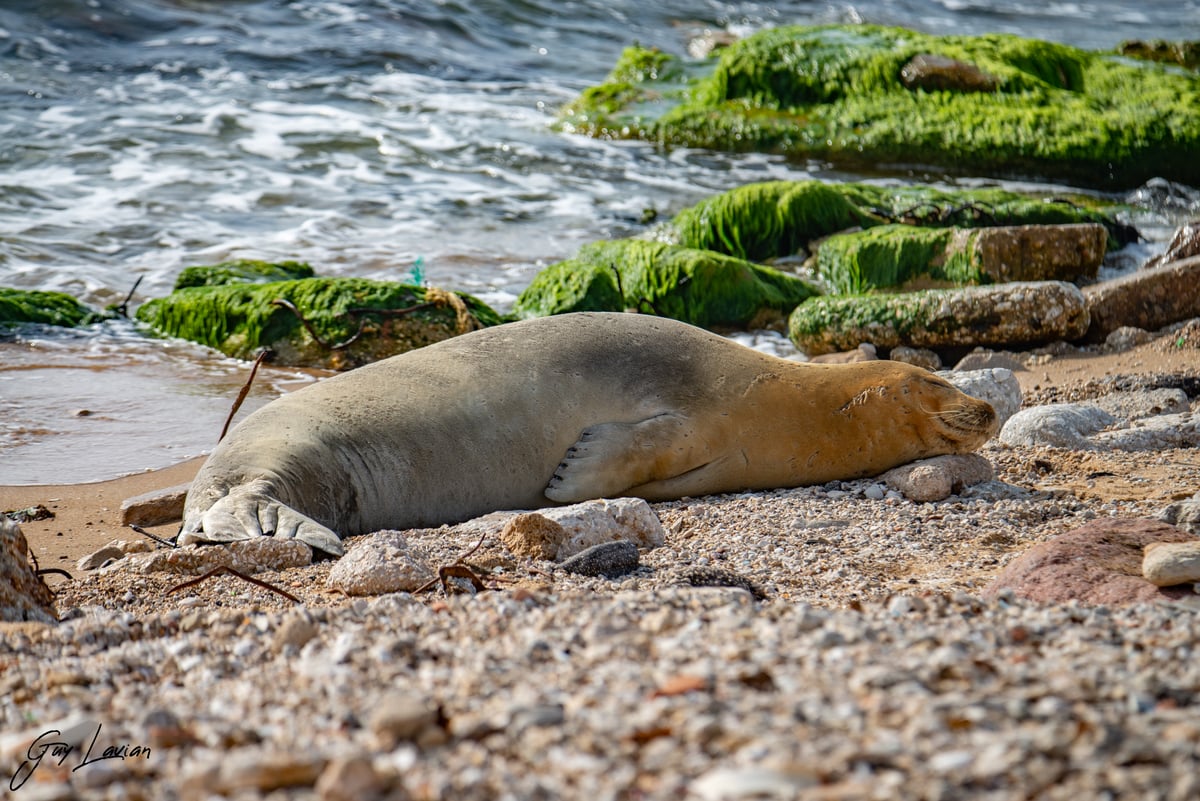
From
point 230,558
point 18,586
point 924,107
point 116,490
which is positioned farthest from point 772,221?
point 18,586

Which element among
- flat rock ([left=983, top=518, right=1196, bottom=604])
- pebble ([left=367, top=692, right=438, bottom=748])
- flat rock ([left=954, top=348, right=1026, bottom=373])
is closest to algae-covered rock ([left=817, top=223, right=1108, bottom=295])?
flat rock ([left=954, top=348, right=1026, bottom=373])

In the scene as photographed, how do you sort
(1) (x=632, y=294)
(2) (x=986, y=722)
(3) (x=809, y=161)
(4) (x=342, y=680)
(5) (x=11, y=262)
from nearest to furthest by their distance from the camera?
1. (2) (x=986, y=722)
2. (4) (x=342, y=680)
3. (1) (x=632, y=294)
4. (5) (x=11, y=262)
5. (3) (x=809, y=161)

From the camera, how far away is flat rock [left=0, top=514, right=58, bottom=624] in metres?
3.04

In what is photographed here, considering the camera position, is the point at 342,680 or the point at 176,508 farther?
the point at 176,508

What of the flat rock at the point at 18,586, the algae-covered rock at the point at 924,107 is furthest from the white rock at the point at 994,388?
the algae-covered rock at the point at 924,107

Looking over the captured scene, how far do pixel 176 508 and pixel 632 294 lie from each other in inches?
165

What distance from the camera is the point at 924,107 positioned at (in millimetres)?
13180

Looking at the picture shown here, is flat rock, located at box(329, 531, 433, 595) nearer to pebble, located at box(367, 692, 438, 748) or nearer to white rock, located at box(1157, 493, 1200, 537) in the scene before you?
pebble, located at box(367, 692, 438, 748)

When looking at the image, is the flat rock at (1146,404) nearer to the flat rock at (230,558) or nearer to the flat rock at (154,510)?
the flat rock at (230,558)

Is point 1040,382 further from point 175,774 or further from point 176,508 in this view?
point 175,774

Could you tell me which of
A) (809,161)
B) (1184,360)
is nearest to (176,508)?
(1184,360)

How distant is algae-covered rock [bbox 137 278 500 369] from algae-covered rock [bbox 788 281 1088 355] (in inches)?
89.3

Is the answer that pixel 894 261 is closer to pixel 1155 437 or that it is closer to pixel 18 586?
pixel 1155 437

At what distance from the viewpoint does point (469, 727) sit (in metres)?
1.91
